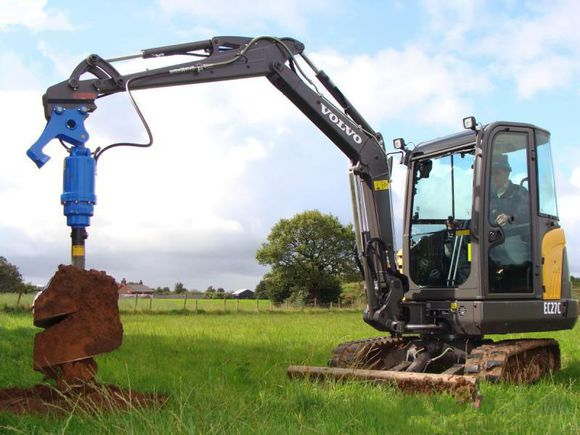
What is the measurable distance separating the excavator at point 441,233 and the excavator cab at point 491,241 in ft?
0.05

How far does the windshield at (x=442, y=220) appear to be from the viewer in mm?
8031

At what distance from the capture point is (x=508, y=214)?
7871mm

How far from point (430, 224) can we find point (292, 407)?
390 centimetres

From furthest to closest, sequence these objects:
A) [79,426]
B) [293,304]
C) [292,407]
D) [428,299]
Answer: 1. [293,304]
2. [428,299]
3. [292,407]
4. [79,426]

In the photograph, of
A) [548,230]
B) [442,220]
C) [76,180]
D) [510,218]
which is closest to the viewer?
[76,180]

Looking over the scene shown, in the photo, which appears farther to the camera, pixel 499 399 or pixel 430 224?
pixel 430 224

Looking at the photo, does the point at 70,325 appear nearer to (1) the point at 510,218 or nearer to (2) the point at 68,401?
(2) the point at 68,401

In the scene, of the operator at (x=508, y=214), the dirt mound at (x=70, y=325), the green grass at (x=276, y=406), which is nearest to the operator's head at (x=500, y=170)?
the operator at (x=508, y=214)

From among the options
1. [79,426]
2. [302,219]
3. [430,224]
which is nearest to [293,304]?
[302,219]

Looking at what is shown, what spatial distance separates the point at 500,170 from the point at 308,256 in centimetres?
4800

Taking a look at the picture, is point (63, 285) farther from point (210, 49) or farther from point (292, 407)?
point (210, 49)

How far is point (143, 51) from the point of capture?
7465 mm

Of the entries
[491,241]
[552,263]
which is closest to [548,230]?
[552,263]

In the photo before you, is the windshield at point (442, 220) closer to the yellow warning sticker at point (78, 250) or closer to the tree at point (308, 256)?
the yellow warning sticker at point (78, 250)
